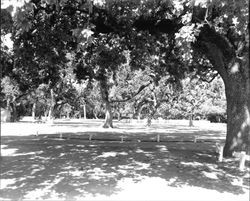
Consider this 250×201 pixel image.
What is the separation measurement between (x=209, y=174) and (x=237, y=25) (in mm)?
5350

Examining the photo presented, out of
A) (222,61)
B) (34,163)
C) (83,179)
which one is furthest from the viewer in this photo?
(222,61)

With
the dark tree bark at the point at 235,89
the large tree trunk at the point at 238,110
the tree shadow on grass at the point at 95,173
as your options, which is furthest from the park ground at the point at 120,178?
the dark tree bark at the point at 235,89

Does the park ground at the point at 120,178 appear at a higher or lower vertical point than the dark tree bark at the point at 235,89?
lower

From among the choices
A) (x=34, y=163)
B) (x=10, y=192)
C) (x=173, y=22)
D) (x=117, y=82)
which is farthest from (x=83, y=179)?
(x=117, y=82)

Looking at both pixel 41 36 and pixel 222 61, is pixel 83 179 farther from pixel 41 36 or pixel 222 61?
pixel 222 61

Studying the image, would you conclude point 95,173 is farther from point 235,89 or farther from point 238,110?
point 235,89

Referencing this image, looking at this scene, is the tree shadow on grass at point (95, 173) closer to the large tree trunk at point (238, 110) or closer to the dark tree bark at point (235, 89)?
the large tree trunk at point (238, 110)

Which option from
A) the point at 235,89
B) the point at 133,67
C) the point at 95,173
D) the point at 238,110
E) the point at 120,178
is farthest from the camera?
the point at 133,67

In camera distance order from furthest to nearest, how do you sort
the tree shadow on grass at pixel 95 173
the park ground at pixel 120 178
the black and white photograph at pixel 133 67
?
the tree shadow on grass at pixel 95 173 < the park ground at pixel 120 178 < the black and white photograph at pixel 133 67

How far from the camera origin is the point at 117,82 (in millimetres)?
46656

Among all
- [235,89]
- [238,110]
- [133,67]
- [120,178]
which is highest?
[133,67]

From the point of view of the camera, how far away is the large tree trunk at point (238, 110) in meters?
14.4

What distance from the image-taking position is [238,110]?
47.6ft

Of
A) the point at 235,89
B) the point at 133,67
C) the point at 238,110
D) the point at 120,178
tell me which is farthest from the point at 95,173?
the point at 133,67
